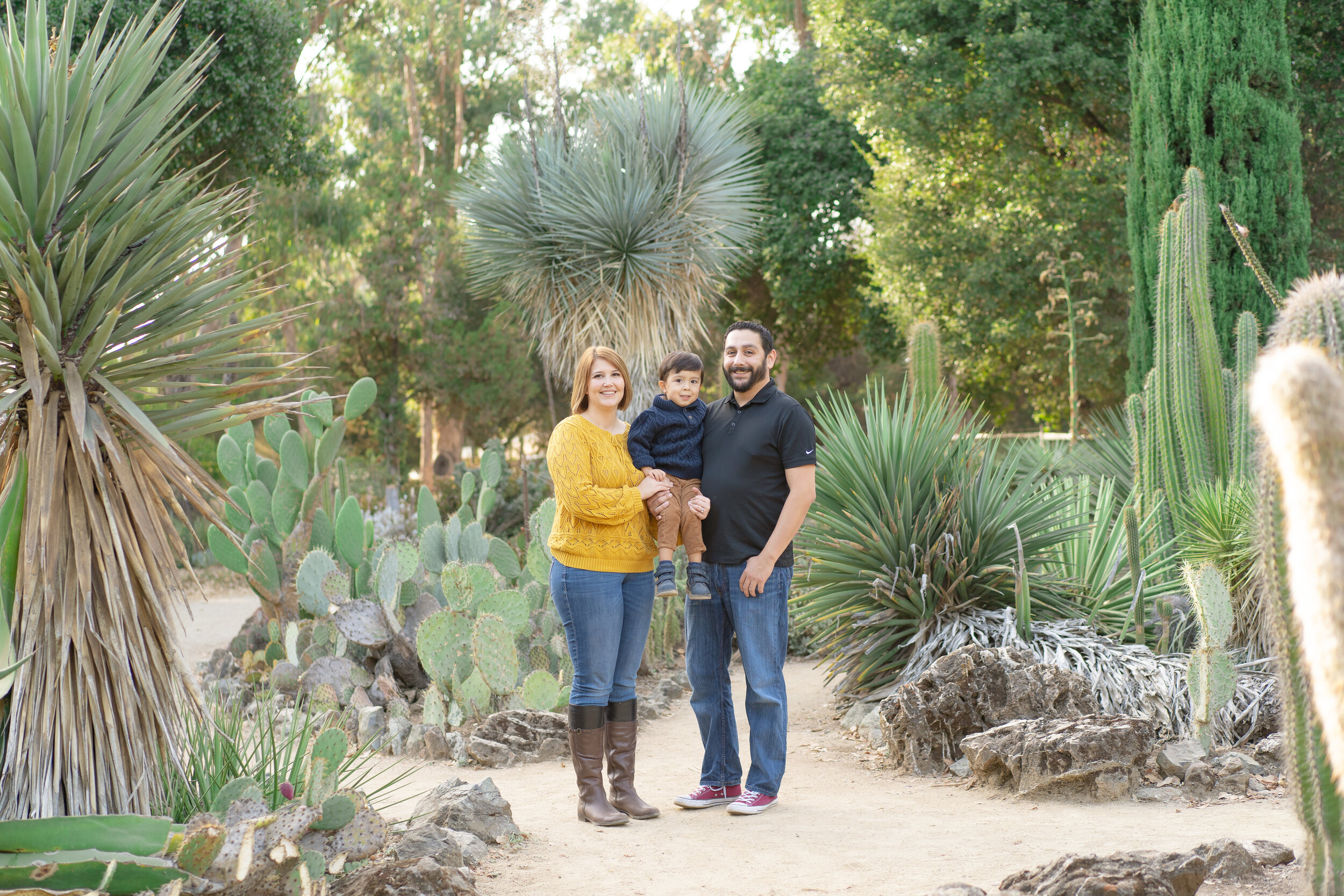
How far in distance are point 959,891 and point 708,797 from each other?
5.09 ft

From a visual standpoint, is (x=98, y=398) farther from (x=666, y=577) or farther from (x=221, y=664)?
(x=221, y=664)

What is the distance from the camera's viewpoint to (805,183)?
16.7 meters

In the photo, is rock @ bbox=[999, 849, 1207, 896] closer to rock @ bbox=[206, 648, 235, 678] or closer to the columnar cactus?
the columnar cactus

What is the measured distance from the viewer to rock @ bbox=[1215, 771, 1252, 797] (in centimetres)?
410

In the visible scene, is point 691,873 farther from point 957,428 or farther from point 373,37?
point 373,37

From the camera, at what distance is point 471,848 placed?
3.42 metres

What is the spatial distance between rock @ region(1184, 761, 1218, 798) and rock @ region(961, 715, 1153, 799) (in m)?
0.17

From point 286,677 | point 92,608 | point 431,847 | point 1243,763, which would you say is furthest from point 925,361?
point 92,608

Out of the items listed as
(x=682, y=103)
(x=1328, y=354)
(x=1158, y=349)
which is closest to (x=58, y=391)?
(x=1328, y=354)

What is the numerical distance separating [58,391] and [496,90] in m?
22.3

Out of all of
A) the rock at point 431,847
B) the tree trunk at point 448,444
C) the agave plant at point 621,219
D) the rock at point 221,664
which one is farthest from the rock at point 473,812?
the tree trunk at point 448,444

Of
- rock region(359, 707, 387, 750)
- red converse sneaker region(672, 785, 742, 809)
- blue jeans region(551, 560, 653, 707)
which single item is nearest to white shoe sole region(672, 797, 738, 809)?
red converse sneaker region(672, 785, 742, 809)

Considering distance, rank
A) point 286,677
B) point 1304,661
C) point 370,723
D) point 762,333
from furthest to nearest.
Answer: point 286,677, point 370,723, point 762,333, point 1304,661

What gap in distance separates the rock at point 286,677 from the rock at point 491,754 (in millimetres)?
1380
